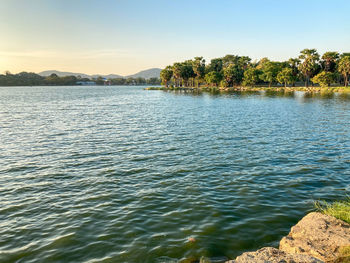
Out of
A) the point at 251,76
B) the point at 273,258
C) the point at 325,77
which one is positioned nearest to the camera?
the point at 273,258

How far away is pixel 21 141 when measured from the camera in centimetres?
2989

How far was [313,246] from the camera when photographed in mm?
8938

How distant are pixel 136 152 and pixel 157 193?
9.63m

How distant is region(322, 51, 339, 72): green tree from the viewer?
13861cm

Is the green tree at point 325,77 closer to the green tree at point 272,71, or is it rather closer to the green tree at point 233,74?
the green tree at point 272,71

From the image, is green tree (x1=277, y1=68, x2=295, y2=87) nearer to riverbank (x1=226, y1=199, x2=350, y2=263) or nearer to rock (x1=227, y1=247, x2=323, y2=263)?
riverbank (x1=226, y1=199, x2=350, y2=263)

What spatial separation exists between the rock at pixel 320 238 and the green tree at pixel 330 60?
158 m

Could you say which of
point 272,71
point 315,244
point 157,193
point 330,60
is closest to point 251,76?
point 272,71

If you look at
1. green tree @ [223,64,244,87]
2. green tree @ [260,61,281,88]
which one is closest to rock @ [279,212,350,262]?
green tree @ [260,61,281,88]

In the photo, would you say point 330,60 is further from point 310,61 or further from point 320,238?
point 320,238

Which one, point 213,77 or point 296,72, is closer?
point 296,72

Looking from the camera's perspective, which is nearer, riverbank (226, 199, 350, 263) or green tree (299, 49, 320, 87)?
riverbank (226, 199, 350, 263)

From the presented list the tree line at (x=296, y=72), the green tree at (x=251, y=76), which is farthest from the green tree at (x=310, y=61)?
the green tree at (x=251, y=76)

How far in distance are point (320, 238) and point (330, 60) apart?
161m
